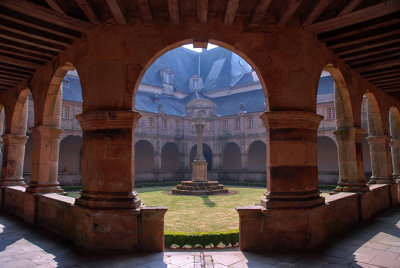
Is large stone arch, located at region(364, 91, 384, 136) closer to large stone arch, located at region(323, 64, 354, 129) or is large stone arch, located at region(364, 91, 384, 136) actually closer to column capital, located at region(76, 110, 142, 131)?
large stone arch, located at region(323, 64, 354, 129)

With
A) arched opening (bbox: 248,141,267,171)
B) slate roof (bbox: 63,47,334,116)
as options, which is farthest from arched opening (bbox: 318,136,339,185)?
arched opening (bbox: 248,141,267,171)

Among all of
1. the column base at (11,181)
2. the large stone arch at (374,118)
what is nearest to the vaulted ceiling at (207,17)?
the large stone arch at (374,118)

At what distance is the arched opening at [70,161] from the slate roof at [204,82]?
363 cm

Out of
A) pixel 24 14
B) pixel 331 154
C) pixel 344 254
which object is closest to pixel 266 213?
pixel 344 254

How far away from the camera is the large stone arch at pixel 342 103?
22.4 ft

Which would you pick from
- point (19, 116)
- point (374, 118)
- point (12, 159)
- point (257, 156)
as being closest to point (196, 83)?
point (257, 156)

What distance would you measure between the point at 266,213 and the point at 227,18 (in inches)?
127

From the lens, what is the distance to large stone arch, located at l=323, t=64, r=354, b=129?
6.84 meters

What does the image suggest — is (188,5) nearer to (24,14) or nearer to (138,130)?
(24,14)

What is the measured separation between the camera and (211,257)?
415 cm

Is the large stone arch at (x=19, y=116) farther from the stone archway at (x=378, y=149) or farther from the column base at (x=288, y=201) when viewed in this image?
the stone archway at (x=378, y=149)

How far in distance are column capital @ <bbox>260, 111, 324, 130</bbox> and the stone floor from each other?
2.01m

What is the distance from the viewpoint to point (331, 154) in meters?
24.3

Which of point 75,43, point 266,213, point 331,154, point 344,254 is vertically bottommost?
point 344,254
